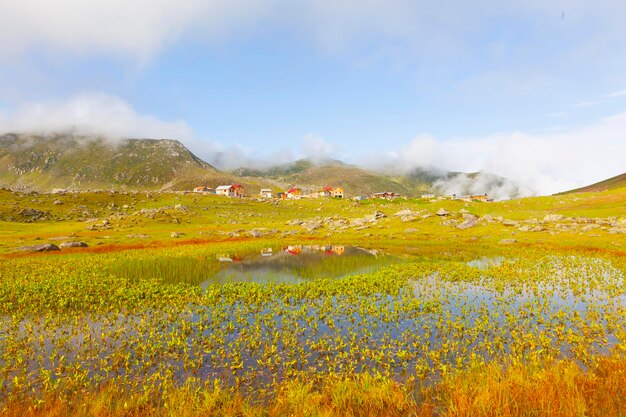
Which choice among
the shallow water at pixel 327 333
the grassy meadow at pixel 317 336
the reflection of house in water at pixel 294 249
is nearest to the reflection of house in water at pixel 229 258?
the grassy meadow at pixel 317 336

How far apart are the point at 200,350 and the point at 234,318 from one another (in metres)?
4.98

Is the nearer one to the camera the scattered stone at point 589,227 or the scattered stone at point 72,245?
the scattered stone at point 72,245

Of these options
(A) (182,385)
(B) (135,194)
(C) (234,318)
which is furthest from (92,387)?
(B) (135,194)

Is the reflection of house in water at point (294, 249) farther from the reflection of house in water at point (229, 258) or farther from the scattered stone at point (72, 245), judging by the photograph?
the scattered stone at point (72, 245)

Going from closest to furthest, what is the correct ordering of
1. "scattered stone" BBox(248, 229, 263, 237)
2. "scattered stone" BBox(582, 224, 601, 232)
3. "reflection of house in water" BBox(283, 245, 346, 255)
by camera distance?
"reflection of house in water" BBox(283, 245, 346, 255) → "scattered stone" BBox(582, 224, 601, 232) → "scattered stone" BBox(248, 229, 263, 237)

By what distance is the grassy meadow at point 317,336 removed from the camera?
10609 mm

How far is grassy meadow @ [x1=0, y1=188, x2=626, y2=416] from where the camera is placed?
418 inches

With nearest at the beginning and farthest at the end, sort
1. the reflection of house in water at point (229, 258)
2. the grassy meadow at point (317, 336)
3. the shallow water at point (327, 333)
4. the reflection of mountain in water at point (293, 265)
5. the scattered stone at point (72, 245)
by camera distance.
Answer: the grassy meadow at point (317, 336) < the shallow water at point (327, 333) < the reflection of mountain in water at point (293, 265) < the reflection of house in water at point (229, 258) < the scattered stone at point (72, 245)

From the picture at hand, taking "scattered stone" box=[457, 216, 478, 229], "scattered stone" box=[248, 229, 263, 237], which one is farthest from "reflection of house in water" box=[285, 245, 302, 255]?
"scattered stone" box=[457, 216, 478, 229]

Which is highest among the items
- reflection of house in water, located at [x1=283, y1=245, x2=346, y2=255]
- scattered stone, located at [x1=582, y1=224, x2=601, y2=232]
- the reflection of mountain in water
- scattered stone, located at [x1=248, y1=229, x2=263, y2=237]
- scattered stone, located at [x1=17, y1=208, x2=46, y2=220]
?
scattered stone, located at [x1=17, y1=208, x2=46, y2=220]

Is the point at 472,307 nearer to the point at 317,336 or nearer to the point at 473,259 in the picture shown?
the point at 317,336

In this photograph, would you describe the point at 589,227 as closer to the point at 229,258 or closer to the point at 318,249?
the point at 318,249

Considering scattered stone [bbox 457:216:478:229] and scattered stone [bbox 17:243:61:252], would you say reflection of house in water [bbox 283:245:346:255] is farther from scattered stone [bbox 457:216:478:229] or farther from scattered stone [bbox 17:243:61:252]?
scattered stone [bbox 17:243:61:252]

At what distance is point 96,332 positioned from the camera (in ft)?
59.1
